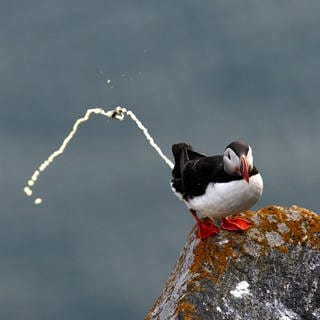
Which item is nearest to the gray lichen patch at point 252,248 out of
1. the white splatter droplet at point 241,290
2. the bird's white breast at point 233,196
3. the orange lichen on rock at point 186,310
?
the white splatter droplet at point 241,290

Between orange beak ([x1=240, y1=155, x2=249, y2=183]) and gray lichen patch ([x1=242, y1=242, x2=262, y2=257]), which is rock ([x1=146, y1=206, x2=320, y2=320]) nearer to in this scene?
gray lichen patch ([x1=242, y1=242, x2=262, y2=257])

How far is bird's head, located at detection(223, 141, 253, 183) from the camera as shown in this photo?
9.91 meters

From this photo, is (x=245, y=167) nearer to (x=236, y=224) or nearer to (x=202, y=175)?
(x=236, y=224)

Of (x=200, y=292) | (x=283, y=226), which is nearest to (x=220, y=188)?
(x=283, y=226)

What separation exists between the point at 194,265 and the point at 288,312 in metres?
1.18

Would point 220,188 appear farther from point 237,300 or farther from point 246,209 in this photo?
point 237,300

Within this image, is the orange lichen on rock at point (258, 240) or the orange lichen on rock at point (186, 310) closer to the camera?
the orange lichen on rock at point (186, 310)

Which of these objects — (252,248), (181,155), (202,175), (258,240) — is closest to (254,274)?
(252,248)

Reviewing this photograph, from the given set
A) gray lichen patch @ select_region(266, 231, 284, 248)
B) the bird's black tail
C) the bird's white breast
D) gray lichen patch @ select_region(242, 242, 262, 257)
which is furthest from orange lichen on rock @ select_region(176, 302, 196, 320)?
the bird's black tail

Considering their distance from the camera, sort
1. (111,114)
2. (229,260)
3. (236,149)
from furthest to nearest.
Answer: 1. (111,114)
2. (236,149)
3. (229,260)

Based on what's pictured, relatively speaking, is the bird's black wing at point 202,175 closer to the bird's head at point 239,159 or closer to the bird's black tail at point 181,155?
the bird's head at point 239,159

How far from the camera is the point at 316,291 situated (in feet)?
28.9

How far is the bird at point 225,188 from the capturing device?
9953mm

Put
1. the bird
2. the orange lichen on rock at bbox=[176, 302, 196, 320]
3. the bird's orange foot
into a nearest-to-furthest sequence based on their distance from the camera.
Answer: the orange lichen on rock at bbox=[176, 302, 196, 320] → the bird's orange foot → the bird
